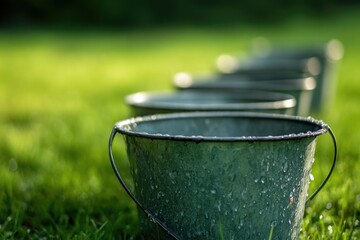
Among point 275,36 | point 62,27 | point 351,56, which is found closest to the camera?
point 351,56

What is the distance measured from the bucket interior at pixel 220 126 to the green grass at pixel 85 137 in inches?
14.0

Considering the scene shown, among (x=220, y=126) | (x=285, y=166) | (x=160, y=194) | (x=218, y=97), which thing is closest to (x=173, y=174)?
(x=160, y=194)

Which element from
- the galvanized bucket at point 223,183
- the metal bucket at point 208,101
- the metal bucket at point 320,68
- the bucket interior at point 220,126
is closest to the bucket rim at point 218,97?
the metal bucket at point 208,101

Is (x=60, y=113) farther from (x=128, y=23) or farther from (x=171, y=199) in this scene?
(x=128, y=23)

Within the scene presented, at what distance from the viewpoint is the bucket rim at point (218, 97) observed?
3.16 metres

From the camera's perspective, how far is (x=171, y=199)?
2158 mm

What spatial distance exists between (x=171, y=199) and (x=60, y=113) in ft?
13.8

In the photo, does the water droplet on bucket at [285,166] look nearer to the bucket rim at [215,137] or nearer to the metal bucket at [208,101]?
the bucket rim at [215,137]

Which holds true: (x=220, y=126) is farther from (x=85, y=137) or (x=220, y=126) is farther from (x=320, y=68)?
(x=320, y=68)

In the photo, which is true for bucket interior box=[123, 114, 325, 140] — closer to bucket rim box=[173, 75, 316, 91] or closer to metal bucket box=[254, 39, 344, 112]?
bucket rim box=[173, 75, 316, 91]

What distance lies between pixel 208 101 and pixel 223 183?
6.48 feet

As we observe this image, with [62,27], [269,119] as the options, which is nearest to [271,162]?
[269,119]

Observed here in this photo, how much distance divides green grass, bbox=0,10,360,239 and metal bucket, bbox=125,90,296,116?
0.38m

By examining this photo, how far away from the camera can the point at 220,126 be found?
276 cm
